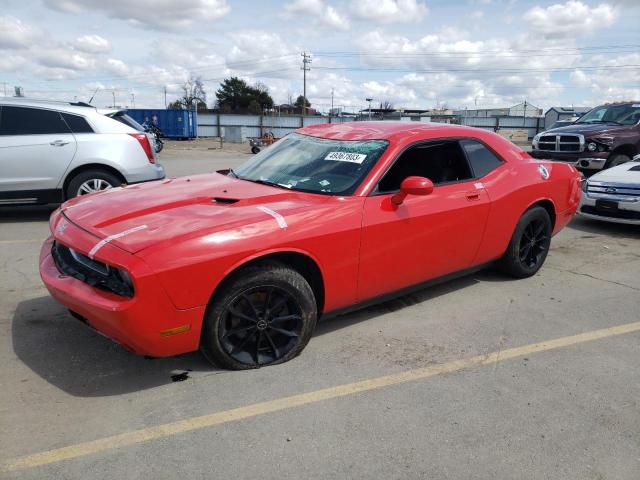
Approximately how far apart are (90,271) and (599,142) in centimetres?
1085

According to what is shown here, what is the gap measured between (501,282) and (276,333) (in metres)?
2.73

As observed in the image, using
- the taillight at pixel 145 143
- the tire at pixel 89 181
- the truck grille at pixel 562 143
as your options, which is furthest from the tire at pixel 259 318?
the truck grille at pixel 562 143

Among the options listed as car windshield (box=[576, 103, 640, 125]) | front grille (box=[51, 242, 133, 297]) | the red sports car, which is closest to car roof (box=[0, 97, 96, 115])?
the red sports car

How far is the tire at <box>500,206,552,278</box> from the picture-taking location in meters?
4.91

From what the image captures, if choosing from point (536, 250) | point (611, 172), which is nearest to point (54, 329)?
point (536, 250)

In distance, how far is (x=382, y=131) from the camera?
13.9ft

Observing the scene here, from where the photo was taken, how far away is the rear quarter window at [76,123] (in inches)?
286

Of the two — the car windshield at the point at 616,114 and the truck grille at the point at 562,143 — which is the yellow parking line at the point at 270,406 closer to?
the truck grille at the point at 562,143

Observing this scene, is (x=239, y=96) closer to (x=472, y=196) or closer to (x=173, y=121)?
(x=173, y=121)

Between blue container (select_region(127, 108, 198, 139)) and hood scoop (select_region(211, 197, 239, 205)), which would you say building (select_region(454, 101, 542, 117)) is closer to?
blue container (select_region(127, 108, 198, 139))

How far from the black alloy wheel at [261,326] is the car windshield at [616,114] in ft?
36.2

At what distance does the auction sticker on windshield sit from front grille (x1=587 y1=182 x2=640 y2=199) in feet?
16.4

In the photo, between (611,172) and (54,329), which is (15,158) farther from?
(611,172)

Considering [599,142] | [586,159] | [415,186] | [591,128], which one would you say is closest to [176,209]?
[415,186]
